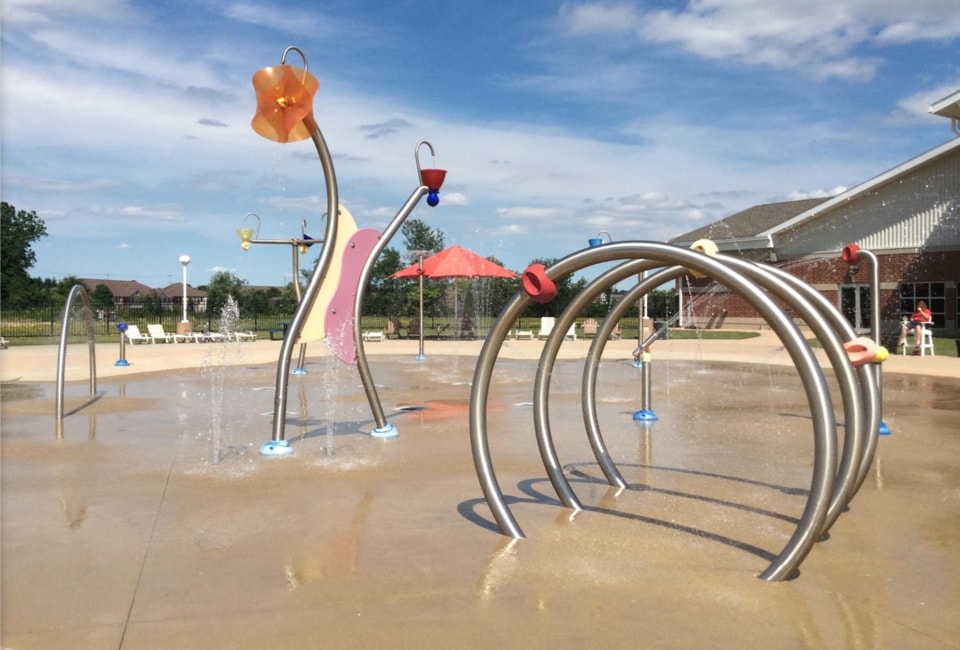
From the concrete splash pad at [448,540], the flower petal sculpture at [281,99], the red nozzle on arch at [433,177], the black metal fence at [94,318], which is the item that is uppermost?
the flower petal sculpture at [281,99]

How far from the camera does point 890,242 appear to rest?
24906mm

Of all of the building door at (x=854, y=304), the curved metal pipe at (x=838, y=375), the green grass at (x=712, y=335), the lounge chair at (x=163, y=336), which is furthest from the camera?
the green grass at (x=712, y=335)

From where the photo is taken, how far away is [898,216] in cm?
2475

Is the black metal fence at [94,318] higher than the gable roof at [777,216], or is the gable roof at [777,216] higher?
the gable roof at [777,216]

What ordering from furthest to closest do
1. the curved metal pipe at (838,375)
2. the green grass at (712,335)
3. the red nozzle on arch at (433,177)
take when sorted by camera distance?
the green grass at (712,335) < the red nozzle on arch at (433,177) < the curved metal pipe at (838,375)

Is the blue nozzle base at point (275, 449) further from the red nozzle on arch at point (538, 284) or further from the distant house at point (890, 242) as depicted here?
the distant house at point (890, 242)

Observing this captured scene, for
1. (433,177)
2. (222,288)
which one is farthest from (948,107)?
(222,288)

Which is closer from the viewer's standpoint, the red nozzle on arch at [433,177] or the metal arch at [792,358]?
the metal arch at [792,358]

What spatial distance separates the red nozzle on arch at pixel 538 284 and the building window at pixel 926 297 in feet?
72.7

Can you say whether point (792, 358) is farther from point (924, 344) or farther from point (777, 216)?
point (777, 216)

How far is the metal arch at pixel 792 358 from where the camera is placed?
12.9 feet

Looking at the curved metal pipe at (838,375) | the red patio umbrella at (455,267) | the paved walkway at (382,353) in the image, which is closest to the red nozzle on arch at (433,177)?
the curved metal pipe at (838,375)

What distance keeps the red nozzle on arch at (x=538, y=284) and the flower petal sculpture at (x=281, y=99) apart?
3411mm

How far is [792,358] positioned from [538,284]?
1459 millimetres
